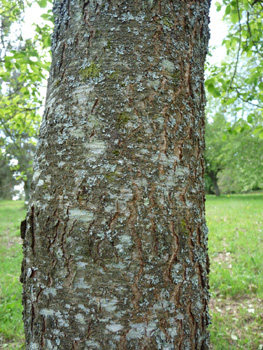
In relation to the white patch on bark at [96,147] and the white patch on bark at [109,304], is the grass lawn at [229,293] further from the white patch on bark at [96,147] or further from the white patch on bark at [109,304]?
the white patch on bark at [96,147]

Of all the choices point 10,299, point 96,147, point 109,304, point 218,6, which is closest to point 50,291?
point 109,304

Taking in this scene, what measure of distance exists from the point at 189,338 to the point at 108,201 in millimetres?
661

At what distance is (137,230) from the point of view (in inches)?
41.8

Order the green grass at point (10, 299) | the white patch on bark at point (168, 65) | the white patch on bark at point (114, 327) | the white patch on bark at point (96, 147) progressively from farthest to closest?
the green grass at point (10, 299) → the white patch on bark at point (168, 65) → the white patch on bark at point (96, 147) → the white patch on bark at point (114, 327)

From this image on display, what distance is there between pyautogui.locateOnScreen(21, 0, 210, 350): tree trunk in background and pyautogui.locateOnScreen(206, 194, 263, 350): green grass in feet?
6.13

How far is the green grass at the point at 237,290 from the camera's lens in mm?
2678

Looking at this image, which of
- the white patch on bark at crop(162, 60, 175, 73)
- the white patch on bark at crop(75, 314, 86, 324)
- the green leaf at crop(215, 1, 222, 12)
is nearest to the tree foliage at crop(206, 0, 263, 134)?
the green leaf at crop(215, 1, 222, 12)

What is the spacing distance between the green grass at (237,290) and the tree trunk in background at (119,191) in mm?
1868

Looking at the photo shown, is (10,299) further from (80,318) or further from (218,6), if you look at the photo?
(218,6)

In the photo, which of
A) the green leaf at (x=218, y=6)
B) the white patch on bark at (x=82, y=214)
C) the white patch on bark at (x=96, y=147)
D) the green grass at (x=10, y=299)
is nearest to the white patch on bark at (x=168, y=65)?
the white patch on bark at (x=96, y=147)

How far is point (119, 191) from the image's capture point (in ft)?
3.53

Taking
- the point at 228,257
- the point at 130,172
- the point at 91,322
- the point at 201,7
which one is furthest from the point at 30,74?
the point at 228,257

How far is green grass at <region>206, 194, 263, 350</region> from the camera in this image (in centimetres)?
268

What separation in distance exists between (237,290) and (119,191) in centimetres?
319
